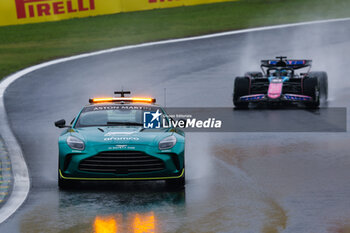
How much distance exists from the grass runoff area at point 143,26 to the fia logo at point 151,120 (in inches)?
608

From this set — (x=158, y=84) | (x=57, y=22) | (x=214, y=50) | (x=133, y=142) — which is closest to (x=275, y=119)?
(x=158, y=84)

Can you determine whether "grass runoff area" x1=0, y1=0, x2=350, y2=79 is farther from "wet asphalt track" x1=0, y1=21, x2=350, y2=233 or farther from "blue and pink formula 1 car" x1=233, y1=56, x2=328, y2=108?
"blue and pink formula 1 car" x1=233, y1=56, x2=328, y2=108

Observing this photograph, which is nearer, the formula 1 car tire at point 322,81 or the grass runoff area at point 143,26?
the formula 1 car tire at point 322,81

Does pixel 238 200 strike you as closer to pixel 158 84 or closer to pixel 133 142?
pixel 133 142

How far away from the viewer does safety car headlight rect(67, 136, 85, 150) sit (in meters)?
11.5

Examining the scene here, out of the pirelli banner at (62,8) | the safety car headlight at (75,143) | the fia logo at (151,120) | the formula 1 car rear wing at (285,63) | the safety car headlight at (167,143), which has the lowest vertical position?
the formula 1 car rear wing at (285,63)

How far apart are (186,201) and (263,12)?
91.2ft

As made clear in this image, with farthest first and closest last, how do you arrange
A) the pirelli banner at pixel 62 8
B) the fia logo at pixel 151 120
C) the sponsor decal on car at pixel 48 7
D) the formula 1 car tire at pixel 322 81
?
the sponsor decal on car at pixel 48 7 < the pirelli banner at pixel 62 8 < the formula 1 car tire at pixel 322 81 < the fia logo at pixel 151 120

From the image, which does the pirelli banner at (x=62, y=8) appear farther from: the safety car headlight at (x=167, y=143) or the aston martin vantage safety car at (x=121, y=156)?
the safety car headlight at (x=167, y=143)

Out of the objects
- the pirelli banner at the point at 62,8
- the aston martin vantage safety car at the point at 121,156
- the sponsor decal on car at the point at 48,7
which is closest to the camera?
the aston martin vantage safety car at the point at 121,156

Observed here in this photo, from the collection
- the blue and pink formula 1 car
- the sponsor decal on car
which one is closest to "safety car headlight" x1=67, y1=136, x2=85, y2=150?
the blue and pink formula 1 car

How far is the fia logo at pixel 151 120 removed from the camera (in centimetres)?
1243

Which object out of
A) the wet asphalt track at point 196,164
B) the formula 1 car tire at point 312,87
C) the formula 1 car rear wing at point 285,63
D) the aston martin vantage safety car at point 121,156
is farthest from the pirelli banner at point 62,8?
A: the aston martin vantage safety car at point 121,156

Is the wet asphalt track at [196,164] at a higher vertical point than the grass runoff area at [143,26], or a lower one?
lower
